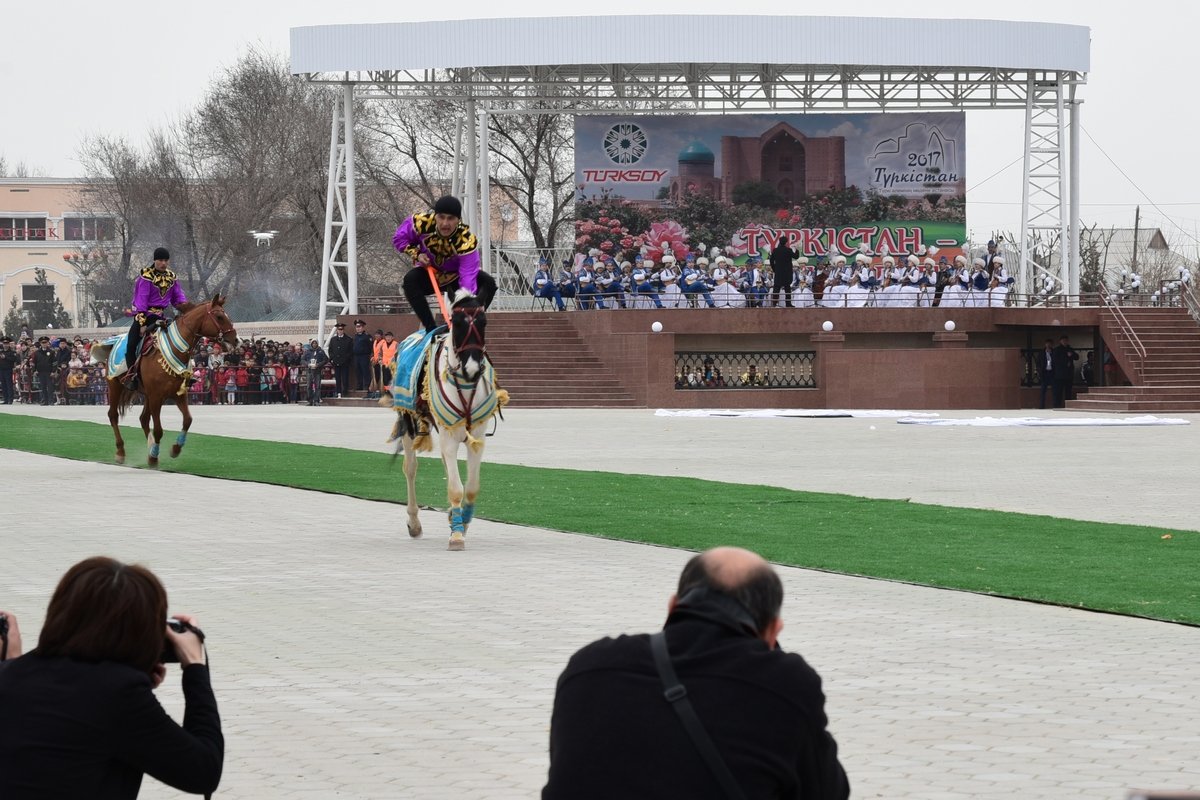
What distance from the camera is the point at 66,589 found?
4559mm

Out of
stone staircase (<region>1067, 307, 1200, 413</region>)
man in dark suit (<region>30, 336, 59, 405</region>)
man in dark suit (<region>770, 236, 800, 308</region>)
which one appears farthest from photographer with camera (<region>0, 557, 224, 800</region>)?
man in dark suit (<region>30, 336, 59, 405</region>)

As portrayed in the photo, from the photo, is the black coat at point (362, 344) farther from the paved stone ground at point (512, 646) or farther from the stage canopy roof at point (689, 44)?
the paved stone ground at point (512, 646)

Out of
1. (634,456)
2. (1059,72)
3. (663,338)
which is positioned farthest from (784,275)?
(634,456)

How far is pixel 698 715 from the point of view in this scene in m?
4.19

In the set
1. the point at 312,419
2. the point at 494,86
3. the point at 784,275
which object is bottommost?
the point at 312,419

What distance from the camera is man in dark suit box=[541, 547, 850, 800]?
418 centimetres

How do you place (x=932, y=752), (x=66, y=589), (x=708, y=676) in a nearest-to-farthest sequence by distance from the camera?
(x=708, y=676), (x=66, y=589), (x=932, y=752)

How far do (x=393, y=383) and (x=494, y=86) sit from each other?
3863 cm

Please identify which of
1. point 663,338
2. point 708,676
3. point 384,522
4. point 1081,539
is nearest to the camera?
point 708,676

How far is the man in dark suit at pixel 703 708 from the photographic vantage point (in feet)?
13.7

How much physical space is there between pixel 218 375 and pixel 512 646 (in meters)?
43.5

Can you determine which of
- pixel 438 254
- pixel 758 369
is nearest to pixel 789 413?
pixel 758 369

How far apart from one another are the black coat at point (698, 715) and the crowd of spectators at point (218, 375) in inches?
1877

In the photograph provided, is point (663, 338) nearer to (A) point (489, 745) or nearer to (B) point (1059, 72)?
(B) point (1059, 72)
